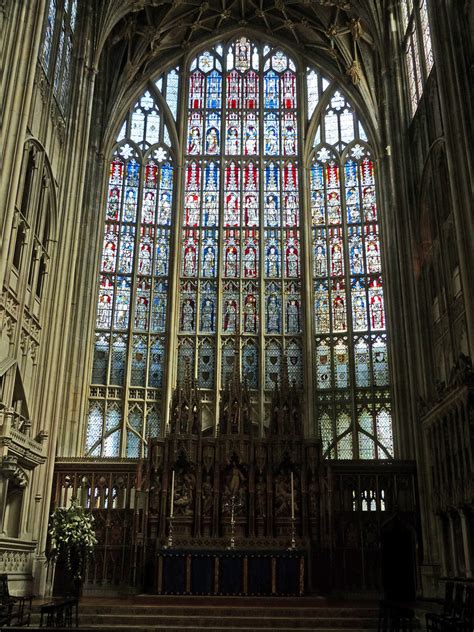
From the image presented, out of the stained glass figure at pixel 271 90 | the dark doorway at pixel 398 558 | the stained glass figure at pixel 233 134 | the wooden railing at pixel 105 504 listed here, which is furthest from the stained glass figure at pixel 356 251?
the wooden railing at pixel 105 504

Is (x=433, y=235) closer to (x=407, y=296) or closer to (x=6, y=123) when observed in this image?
(x=407, y=296)

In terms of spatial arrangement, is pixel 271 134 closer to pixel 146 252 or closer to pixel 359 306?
pixel 146 252

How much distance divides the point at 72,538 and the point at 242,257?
13.2 meters

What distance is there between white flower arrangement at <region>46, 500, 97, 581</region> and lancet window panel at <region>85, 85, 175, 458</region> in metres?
6.21

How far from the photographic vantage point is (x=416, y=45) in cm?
2233

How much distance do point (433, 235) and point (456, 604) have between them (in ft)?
37.2

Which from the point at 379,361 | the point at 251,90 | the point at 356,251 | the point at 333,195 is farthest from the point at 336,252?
the point at 251,90

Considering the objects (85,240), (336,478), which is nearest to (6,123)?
(85,240)

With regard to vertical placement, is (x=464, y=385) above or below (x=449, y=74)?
below

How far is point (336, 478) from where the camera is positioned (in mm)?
20109

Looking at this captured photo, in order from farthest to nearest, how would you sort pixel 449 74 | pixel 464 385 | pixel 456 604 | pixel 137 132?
pixel 137 132
pixel 449 74
pixel 464 385
pixel 456 604

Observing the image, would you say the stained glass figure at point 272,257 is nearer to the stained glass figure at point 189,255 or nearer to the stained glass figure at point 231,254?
the stained glass figure at point 231,254

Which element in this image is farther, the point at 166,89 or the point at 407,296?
the point at 166,89

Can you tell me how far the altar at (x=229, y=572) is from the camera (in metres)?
17.2
